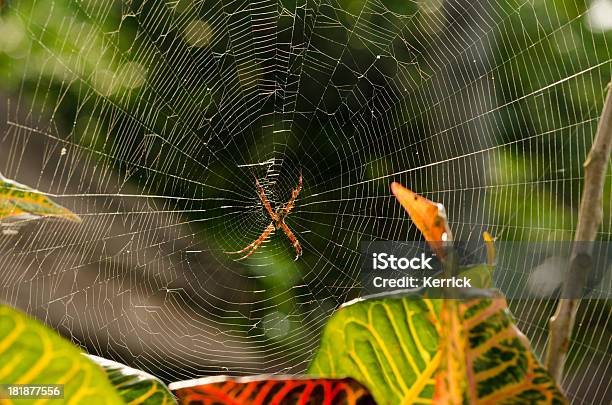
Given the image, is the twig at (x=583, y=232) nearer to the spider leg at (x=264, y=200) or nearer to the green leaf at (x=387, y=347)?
→ the green leaf at (x=387, y=347)

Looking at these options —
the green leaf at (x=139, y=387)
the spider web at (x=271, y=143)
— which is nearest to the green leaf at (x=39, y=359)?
the green leaf at (x=139, y=387)

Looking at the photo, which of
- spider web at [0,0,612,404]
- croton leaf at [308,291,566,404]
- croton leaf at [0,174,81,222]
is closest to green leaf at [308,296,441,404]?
croton leaf at [308,291,566,404]

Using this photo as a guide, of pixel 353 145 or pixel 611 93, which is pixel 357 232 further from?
pixel 611 93

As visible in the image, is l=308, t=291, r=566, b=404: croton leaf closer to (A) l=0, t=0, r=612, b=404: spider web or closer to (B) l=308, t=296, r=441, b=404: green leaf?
(B) l=308, t=296, r=441, b=404: green leaf

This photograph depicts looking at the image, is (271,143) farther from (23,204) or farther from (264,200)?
(23,204)

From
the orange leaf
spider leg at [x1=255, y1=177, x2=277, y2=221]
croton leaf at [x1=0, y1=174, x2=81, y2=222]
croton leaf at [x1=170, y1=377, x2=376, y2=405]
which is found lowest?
croton leaf at [x1=170, y1=377, x2=376, y2=405]

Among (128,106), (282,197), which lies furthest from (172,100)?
(282,197)
